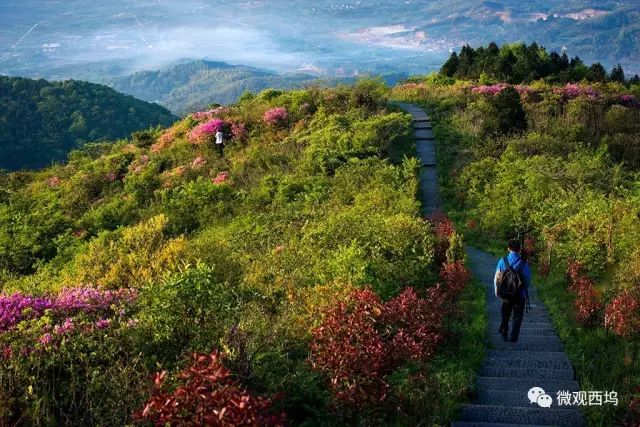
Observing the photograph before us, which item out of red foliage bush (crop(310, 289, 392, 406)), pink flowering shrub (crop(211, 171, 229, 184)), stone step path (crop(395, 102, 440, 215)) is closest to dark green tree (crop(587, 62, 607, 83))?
stone step path (crop(395, 102, 440, 215))

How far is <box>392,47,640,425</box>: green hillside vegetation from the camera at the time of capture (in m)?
7.69

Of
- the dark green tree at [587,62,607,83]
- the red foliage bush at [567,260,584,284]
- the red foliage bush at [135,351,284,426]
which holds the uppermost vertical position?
the dark green tree at [587,62,607,83]

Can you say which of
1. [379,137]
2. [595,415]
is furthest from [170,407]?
[379,137]

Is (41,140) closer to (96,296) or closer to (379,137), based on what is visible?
(379,137)

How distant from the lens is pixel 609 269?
10.6 m

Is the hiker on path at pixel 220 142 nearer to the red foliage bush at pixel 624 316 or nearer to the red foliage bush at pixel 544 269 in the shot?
the red foliage bush at pixel 544 269

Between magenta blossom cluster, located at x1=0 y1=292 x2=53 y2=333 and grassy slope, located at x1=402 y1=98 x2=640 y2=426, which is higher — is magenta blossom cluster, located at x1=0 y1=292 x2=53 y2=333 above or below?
above

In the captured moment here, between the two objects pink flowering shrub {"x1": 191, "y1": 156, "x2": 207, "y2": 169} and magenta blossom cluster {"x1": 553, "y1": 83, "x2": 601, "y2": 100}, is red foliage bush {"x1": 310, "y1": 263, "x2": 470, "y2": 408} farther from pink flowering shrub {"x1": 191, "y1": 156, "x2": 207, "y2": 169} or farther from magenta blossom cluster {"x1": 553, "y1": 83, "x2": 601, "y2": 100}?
magenta blossom cluster {"x1": 553, "y1": 83, "x2": 601, "y2": 100}

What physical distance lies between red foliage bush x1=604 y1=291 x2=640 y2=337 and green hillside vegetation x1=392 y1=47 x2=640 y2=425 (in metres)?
0.01

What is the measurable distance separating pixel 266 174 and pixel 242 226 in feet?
16.0

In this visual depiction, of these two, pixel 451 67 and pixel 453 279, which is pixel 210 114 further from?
pixel 453 279

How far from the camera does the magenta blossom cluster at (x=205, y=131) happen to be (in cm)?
2436

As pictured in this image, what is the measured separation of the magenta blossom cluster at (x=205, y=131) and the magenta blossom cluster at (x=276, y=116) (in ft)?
6.54

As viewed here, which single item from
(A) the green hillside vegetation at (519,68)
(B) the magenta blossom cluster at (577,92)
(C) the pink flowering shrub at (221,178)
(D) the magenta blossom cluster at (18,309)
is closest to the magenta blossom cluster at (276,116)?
(C) the pink flowering shrub at (221,178)
